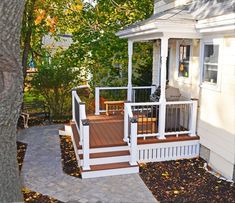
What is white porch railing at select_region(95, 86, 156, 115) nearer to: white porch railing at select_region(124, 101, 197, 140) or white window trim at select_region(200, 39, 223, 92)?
white porch railing at select_region(124, 101, 197, 140)

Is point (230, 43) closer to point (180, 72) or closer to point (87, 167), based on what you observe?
point (180, 72)

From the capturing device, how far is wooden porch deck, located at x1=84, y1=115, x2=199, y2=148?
24.9ft

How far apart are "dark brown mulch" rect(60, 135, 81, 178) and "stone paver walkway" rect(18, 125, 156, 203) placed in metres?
0.15

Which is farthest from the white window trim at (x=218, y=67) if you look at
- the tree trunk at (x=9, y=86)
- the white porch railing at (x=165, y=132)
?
the tree trunk at (x=9, y=86)

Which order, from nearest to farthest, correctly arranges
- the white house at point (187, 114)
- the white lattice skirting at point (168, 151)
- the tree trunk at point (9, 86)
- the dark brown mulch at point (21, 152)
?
the tree trunk at point (9, 86) → the white house at point (187, 114) → the white lattice skirting at point (168, 151) → the dark brown mulch at point (21, 152)

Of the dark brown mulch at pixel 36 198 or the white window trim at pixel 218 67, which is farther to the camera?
the white window trim at pixel 218 67

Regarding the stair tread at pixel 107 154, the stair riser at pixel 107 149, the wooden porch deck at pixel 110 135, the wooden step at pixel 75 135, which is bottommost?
the stair tread at pixel 107 154

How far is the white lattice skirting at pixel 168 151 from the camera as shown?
7.68 metres

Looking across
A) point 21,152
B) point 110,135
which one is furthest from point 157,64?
point 21,152

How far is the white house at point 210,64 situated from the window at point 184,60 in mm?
30

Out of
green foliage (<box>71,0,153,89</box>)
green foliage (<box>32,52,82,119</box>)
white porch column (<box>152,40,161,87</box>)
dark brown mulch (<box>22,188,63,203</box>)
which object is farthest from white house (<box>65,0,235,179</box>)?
green foliage (<box>71,0,153,89</box>)

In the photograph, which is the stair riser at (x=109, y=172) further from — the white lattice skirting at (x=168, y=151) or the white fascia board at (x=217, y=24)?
the white fascia board at (x=217, y=24)

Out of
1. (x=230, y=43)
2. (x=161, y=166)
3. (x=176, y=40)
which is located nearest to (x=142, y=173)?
(x=161, y=166)

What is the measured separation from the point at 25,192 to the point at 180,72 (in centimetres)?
574
